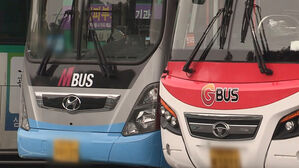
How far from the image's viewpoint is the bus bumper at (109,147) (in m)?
6.24

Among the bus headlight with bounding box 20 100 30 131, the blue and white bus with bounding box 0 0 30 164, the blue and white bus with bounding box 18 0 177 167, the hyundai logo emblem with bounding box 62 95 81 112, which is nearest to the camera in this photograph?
the blue and white bus with bounding box 18 0 177 167

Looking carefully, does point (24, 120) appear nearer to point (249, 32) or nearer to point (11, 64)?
point (11, 64)

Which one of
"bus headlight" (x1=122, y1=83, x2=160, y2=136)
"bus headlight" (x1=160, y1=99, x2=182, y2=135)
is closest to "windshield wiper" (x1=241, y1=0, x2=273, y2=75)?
"bus headlight" (x1=160, y1=99, x2=182, y2=135)

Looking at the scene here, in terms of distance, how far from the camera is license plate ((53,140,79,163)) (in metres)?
6.48

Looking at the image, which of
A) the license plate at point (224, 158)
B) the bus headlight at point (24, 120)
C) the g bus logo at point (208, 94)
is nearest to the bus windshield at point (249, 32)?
the g bus logo at point (208, 94)

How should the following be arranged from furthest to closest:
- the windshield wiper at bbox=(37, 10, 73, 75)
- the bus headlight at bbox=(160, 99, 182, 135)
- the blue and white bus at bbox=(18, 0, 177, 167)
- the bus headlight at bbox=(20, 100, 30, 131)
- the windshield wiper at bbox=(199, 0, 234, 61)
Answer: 1. the bus headlight at bbox=(20, 100, 30, 131)
2. the windshield wiper at bbox=(37, 10, 73, 75)
3. the blue and white bus at bbox=(18, 0, 177, 167)
4. the bus headlight at bbox=(160, 99, 182, 135)
5. the windshield wiper at bbox=(199, 0, 234, 61)

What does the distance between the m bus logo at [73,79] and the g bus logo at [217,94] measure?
4.72ft

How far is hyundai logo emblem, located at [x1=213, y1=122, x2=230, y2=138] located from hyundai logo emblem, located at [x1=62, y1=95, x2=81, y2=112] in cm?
165

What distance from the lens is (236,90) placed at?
536cm

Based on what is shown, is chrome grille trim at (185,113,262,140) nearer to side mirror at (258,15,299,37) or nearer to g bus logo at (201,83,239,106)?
g bus logo at (201,83,239,106)

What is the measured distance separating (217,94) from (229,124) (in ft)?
0.85

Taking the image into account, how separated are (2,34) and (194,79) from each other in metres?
3.35

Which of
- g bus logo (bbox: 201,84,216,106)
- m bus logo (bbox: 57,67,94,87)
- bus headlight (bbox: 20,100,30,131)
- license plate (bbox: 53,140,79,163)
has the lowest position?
license plate (bbox: 53,140,79,163)

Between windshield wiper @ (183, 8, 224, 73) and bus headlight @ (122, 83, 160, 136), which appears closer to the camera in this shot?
windshield wiper @ (183, 8, 224, 73)
